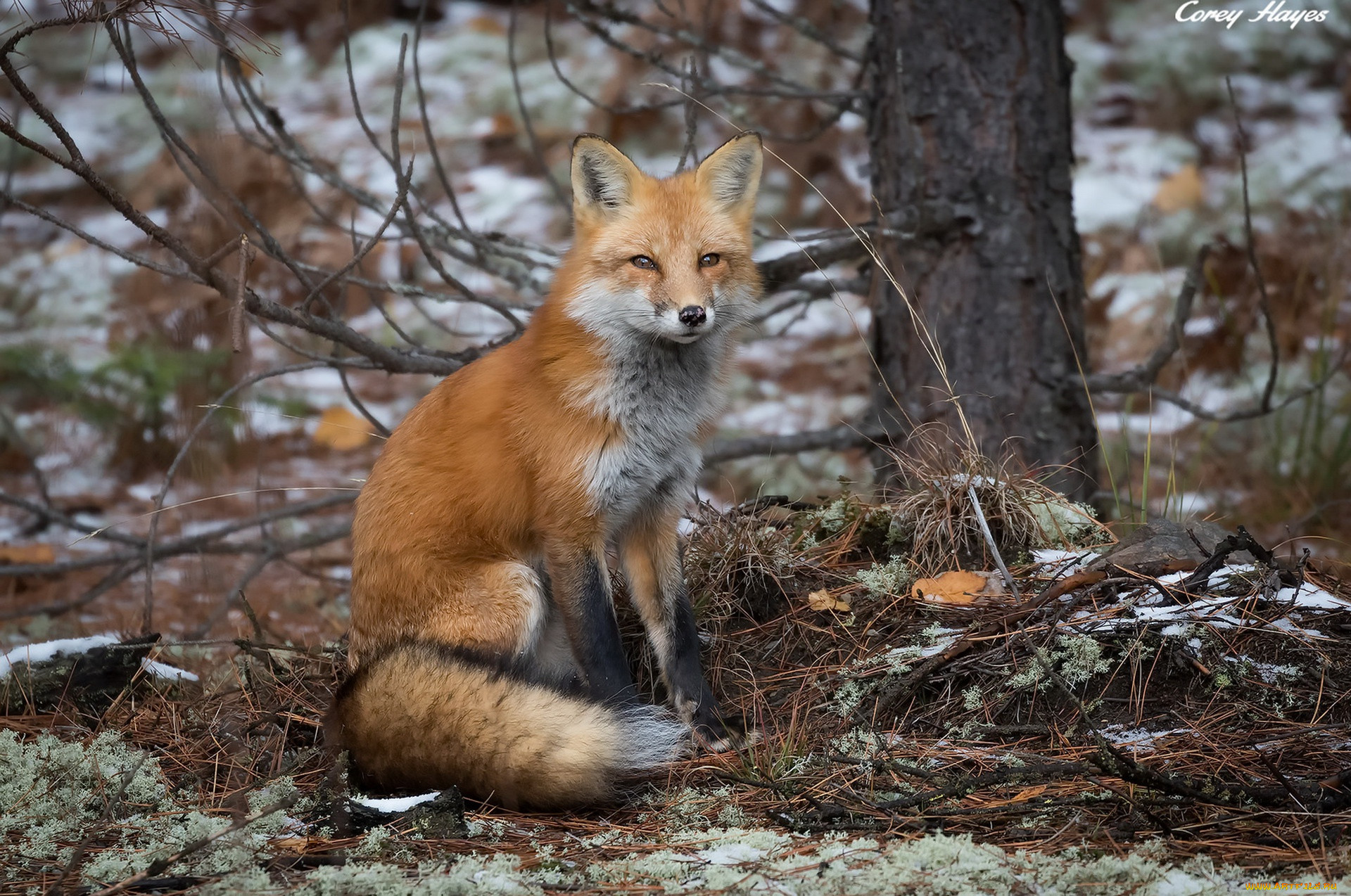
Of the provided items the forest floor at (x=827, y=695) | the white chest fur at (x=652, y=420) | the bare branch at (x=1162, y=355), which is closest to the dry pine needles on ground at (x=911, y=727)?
the forest floor at (x=827, y=695)

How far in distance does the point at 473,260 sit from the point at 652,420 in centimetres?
175

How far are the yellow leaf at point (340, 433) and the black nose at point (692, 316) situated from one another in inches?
184

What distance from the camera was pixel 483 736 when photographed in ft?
8.38

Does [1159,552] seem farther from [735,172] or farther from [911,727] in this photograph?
[735,172]

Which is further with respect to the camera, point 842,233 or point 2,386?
point 2,386

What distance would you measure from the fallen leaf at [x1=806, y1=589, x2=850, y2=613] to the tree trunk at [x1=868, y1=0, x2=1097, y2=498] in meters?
1.44

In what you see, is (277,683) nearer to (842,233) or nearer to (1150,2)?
(842,233)

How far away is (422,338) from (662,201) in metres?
5.21

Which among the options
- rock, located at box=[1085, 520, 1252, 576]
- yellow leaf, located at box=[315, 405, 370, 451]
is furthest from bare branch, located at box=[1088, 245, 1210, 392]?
yellow leaf, located at box=[315, 405, 370, 451]

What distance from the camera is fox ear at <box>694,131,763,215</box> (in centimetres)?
329

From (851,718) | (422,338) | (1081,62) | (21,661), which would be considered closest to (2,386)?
(422,338)

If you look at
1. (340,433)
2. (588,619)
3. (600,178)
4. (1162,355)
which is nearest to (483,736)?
(588,619)

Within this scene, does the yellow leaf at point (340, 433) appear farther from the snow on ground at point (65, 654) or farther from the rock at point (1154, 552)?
the rock at point (1154, 552)

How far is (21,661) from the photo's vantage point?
10.8 ft
